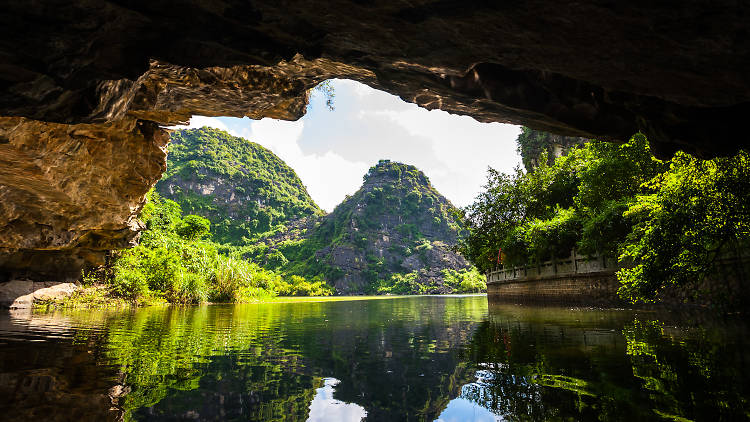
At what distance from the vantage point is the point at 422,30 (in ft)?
12.1

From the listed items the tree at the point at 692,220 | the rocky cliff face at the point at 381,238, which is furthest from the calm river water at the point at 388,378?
the rocky cliff face at the point at 381,238

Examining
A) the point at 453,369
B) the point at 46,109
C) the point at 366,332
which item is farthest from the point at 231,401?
the point at 366,332

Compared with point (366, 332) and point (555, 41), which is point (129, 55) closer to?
point (555, 41)

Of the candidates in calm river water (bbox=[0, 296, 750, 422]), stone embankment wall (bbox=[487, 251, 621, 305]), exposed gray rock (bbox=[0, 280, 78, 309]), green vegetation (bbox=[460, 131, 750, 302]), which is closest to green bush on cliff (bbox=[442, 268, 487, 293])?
green vegetation (bbox=[460, 131, 750, 302])

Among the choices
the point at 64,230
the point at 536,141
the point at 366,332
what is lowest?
the point at 366,332

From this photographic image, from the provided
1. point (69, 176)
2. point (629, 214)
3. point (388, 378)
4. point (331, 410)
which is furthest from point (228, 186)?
point (331, 410)

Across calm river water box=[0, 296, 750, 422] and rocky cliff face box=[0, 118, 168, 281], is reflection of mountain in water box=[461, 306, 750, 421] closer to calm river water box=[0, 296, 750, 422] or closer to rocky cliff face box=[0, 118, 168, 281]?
calm river water box=[0, 296, 750, 422]

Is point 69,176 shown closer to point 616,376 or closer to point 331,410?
point 331,410

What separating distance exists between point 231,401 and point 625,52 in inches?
203

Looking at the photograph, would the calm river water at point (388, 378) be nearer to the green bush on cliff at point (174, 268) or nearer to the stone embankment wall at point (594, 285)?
the stone embankment wall at point (594, 285)

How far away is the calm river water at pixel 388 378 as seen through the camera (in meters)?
3.15

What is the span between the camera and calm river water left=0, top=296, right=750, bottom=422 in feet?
10.3

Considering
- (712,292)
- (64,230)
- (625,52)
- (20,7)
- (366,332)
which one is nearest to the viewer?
(20,7)

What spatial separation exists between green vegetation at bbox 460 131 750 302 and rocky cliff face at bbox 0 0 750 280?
3.56m
